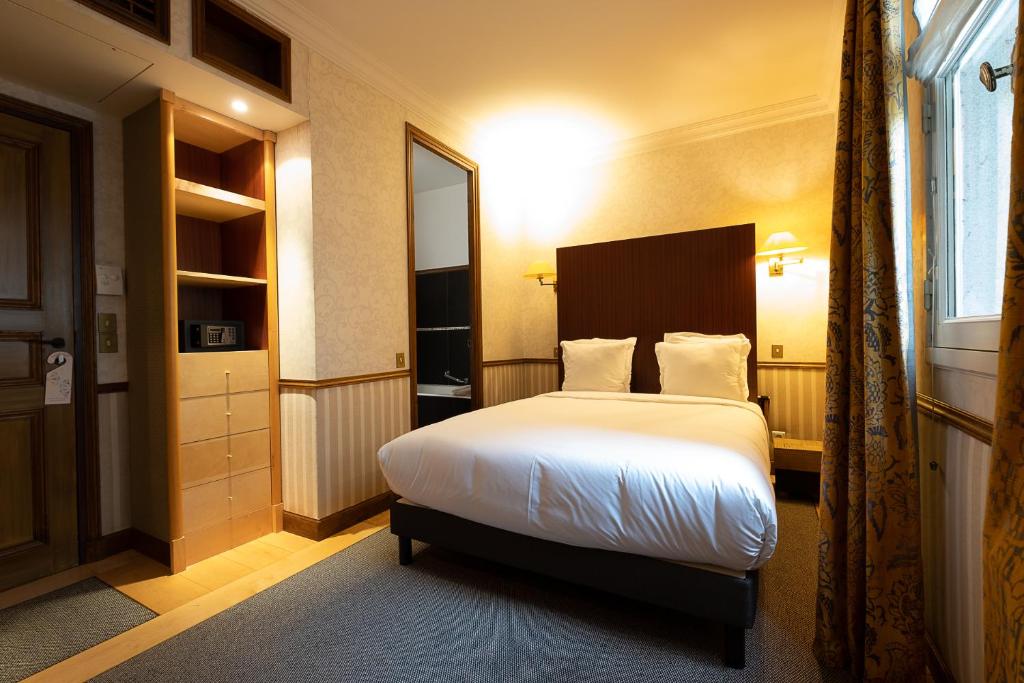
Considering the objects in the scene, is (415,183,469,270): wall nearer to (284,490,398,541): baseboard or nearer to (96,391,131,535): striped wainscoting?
(284,490,398,541): baseboard

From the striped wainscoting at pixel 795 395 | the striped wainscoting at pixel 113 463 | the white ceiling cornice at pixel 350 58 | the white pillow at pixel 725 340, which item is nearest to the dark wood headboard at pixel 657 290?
the white pillow at pixel 725 340

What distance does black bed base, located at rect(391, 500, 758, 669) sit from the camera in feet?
4.59

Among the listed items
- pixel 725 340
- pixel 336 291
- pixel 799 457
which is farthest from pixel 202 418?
pixel 799 457

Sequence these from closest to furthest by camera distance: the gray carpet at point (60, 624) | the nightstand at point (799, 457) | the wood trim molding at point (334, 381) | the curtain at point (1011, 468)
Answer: the curtain at point (1011, 468)
the gray carpet at point (60, 624)
the wood trim molding at point (334, 381)
the nightstand at point (799, 457)

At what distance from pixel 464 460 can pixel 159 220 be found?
5.95 ft

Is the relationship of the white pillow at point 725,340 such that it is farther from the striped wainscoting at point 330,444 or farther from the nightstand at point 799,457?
the striped wainscoting at point 330,444

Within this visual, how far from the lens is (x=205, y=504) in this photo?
7.38 ft

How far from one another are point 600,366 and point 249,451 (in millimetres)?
A: 2343

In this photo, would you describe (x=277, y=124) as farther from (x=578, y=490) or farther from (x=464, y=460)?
(x=578, y=490)

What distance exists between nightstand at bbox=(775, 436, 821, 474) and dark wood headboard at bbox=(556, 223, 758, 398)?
532mm

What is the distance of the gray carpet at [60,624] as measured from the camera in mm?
1539

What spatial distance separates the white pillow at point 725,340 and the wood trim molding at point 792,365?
1.01 feet

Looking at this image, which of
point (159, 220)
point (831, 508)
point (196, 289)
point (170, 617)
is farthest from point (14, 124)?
point (831, 508)

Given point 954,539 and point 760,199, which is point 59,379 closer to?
point 954,539
